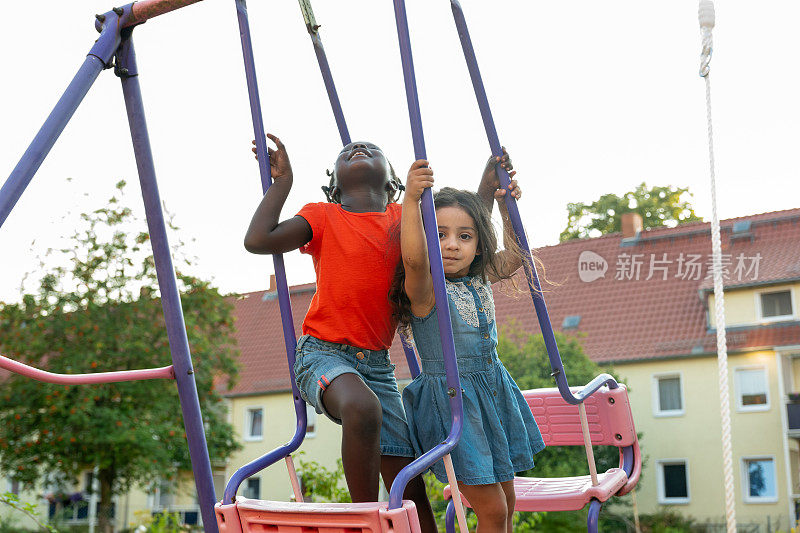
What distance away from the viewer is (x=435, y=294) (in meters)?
2.11

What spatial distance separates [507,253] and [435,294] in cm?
81

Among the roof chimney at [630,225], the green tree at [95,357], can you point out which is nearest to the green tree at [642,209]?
the roof chimney at [630,225]

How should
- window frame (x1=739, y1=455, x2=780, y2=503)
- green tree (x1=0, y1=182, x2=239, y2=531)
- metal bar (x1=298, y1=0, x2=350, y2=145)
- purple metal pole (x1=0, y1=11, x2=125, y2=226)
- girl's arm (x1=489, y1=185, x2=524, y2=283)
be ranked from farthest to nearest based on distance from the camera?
window frame (x1=739, y1=455, x2=780, y2=503)
green tree (x1=0, y1=182, x2=239, y2=531)
metal bar (x1=298, y1=0, x2=350, y2=145)
girl's arm (x1=489, y1=185, x2=524, y2=283)
purple metal pole (x1=0, y1=11, x2=125, y2=226)

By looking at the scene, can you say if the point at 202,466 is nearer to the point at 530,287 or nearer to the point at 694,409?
the point at 530,287

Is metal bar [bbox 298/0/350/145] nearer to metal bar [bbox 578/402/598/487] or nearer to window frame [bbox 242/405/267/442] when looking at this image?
metal bar [bbox 578/402/598/487]

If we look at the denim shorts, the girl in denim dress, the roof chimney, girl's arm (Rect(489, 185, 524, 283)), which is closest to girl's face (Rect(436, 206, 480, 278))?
the girl in denim dress

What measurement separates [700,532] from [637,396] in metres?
3.45

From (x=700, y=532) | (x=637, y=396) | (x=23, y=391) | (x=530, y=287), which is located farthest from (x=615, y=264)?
(x=530, y=287)

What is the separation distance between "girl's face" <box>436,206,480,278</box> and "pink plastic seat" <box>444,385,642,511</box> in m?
0.89

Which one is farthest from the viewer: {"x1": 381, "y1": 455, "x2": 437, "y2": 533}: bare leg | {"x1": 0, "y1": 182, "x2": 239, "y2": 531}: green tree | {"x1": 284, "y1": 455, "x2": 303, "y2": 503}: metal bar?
{"x1": 0, "y1": 182, "x2": 239, "y2": 531}: green tree

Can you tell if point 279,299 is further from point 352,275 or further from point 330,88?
point 330,88

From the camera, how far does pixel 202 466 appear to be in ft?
9.00

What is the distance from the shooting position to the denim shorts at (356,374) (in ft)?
7.59

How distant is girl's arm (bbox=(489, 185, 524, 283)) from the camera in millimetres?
2859
